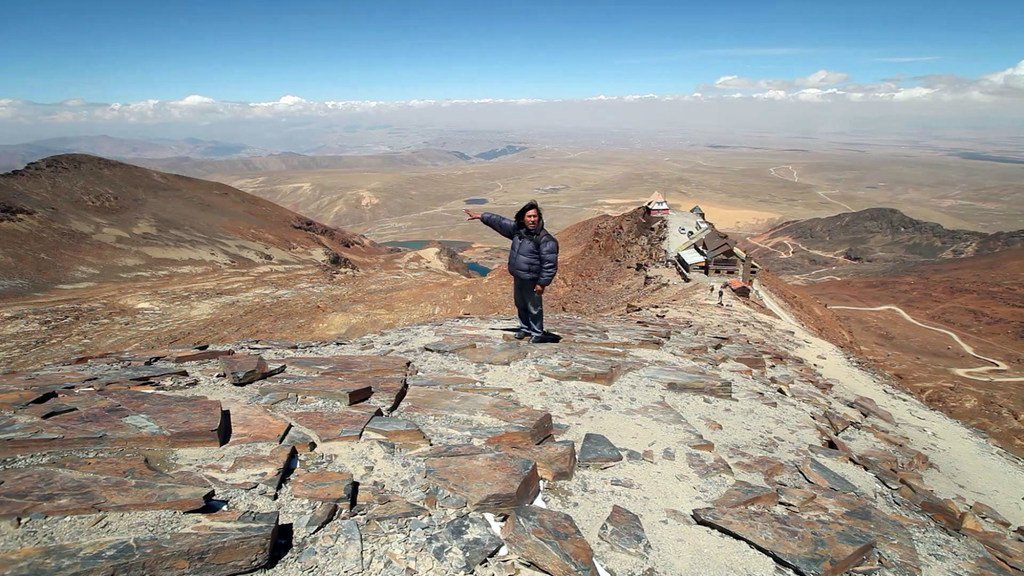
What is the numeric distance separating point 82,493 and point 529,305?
21.0ft

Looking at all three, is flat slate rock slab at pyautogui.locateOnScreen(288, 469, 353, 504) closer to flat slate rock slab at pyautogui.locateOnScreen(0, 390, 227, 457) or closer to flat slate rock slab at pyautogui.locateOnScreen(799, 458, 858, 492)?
flat slate rock slab at pyautogui.locateOnScreen(0, 390, 227, 457)

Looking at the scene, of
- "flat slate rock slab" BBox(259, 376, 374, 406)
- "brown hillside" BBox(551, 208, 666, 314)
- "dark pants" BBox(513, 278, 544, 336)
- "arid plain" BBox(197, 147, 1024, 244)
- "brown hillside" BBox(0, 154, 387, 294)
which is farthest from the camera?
"arid plain" BBox(197, 147, 1024, 244)

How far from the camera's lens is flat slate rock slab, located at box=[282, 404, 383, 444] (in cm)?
466

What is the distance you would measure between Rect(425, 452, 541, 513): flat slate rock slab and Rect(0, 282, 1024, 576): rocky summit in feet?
0.06

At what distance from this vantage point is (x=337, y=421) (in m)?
4.96

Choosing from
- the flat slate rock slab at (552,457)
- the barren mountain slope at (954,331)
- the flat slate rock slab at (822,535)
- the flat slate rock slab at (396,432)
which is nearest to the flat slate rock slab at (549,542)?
the flat slate rock slab at (552,457)

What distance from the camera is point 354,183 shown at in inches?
5635

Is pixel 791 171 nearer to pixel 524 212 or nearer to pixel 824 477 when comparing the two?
pixel 524 212

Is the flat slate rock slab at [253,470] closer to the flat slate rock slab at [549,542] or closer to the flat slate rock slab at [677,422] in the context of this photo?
the flat slate rock slab at [549,542]

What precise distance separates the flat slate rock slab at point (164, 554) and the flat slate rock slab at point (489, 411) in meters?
2.32

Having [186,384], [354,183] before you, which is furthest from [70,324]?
[354,183]

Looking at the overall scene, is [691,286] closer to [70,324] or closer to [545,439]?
[545,439]

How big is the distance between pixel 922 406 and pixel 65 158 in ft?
171

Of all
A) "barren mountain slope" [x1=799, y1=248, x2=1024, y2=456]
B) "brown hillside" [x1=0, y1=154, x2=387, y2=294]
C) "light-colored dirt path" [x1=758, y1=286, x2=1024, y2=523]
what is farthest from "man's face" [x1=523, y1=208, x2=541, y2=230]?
"brown hillside" [x1=0, y1=154, x2=387, y2=294]
